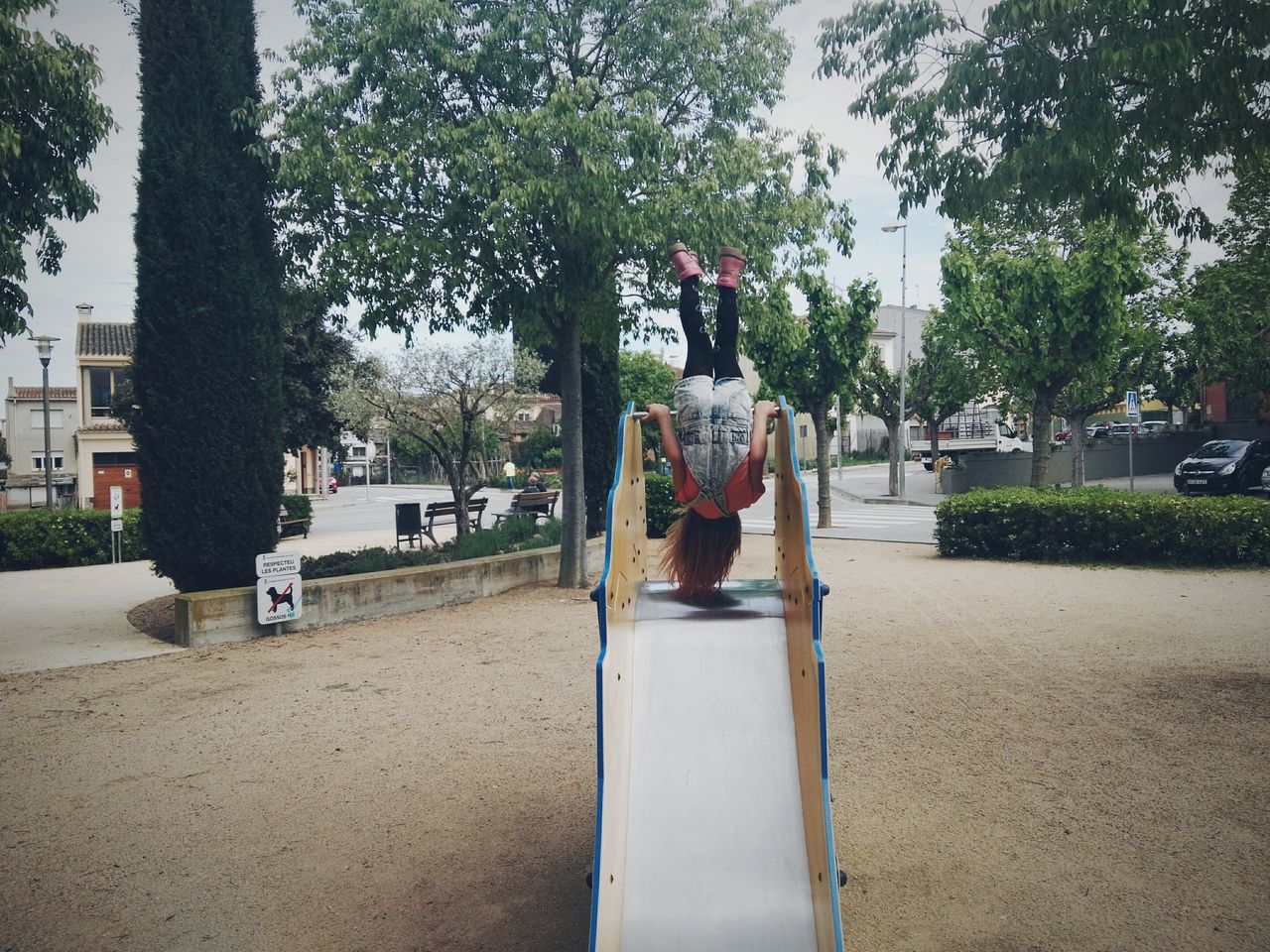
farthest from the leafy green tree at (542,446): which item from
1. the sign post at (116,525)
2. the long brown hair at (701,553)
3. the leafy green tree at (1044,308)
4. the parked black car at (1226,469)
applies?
the long brown hair at (701,553)

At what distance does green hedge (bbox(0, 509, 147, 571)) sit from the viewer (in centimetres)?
1471

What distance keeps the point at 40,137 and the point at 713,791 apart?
8166 millimetres

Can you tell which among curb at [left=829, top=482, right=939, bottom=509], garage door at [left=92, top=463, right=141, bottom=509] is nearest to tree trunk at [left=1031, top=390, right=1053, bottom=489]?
curb at [left=829, top=482, right=939, bottom=509]

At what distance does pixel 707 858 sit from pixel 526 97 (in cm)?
874

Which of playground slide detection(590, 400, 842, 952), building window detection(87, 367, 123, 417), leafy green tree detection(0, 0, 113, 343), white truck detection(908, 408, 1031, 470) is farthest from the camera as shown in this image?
building window detection(87, 367, 123, 417)

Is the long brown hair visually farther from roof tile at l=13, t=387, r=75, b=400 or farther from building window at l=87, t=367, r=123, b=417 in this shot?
roof tile at l=13, t=387, r=75, b=400

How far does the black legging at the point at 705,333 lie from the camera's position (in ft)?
14.8

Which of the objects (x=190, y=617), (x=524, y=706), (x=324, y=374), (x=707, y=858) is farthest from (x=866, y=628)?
(x=324, y=374)

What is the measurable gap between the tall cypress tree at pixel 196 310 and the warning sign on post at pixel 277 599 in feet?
1.83

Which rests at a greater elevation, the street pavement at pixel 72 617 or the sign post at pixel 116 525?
the sign post at pixel 116 525

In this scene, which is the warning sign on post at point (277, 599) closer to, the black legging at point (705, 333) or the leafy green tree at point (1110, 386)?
the black legging at point (705, 333)

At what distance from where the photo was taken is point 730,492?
411cm

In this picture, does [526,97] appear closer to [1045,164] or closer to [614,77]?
[614,77]

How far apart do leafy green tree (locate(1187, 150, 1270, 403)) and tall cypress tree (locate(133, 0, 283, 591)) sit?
737 inches
